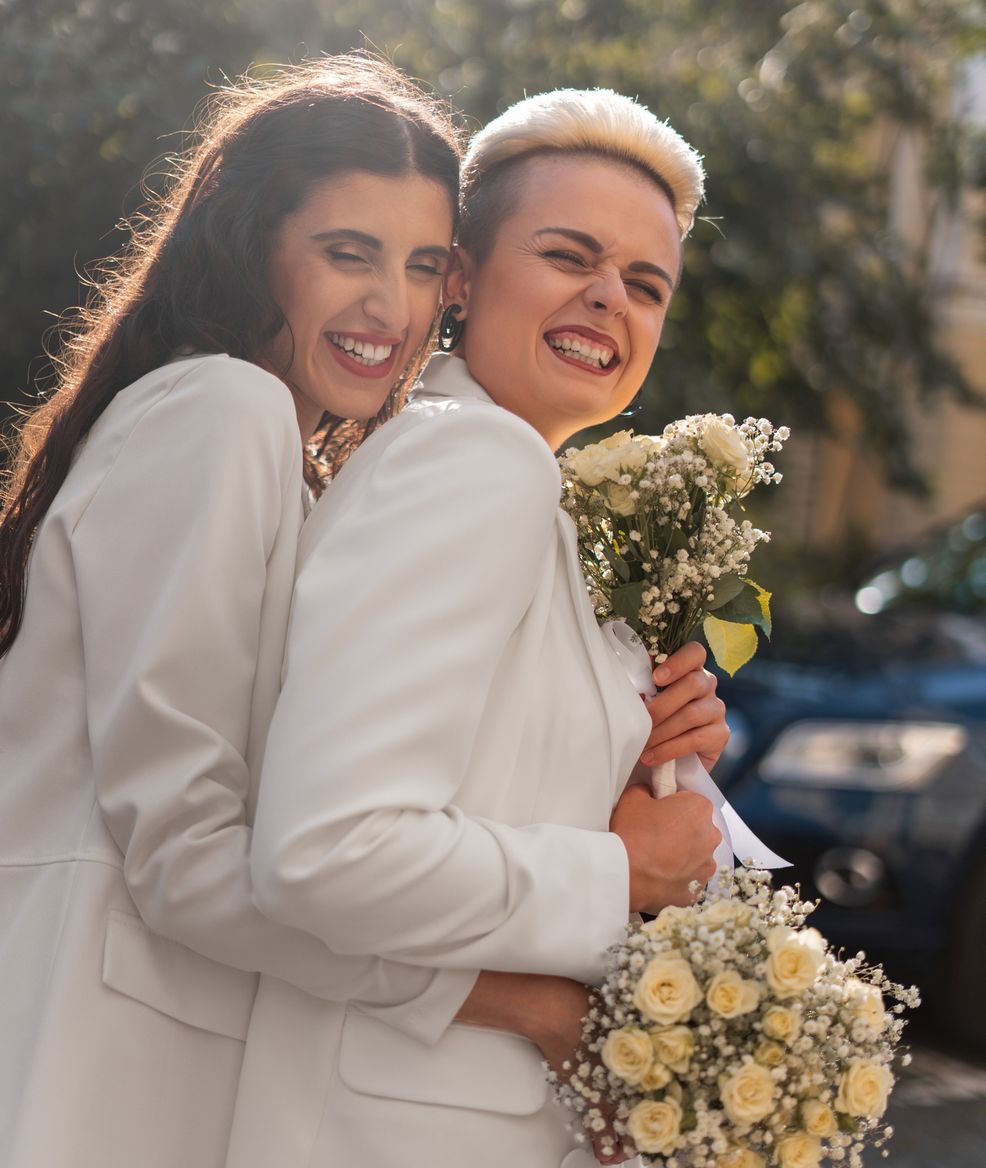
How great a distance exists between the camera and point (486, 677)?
1686 millimetres

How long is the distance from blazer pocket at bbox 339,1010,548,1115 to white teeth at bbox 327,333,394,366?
1.03 meters

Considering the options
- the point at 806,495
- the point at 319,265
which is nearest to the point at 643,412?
the point at 319,265

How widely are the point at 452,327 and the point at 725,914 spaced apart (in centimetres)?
107

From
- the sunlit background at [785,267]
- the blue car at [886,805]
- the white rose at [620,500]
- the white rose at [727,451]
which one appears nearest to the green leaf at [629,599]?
the white rose at [620,500]

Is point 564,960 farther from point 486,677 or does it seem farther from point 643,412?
point 643,412

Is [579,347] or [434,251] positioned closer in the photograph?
[579,347]

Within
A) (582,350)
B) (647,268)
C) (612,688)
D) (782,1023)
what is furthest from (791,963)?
(647,268)

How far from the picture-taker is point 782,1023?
1727 mm

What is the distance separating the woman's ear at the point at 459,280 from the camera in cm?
236

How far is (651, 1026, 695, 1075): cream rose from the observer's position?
1.72m

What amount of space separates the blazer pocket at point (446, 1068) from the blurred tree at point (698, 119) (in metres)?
2.07

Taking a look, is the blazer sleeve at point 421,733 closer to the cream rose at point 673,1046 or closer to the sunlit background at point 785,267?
the cream rose at point 673,1046

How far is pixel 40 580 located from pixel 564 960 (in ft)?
2.63

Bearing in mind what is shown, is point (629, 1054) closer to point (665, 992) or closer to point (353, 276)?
point (665, 992)
